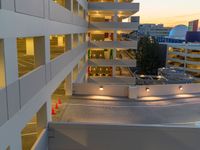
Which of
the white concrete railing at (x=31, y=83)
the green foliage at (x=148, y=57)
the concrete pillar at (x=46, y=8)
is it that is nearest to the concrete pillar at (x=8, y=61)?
the white concrete railing at (x=31, y=83)

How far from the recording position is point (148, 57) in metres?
65.5

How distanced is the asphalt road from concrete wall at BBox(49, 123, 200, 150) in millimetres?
2831

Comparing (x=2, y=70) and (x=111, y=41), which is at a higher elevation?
(x=111, y=41)

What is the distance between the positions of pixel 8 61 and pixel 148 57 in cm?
6131

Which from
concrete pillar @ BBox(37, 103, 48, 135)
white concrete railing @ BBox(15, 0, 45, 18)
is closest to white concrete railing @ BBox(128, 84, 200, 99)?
concrete pillar @ BBox(37, 103, 48, 135)

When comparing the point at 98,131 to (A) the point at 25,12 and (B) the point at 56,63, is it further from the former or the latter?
(A) the point at 25,12

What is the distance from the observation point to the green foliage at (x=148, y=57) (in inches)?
2576

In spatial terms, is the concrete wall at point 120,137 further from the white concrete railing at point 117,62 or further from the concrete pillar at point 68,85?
the white concrete railing at point 117,62

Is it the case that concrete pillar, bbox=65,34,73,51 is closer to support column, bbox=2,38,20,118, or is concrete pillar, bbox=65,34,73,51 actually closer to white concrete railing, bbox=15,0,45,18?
white concrete railing, bbox=15,0,45,18

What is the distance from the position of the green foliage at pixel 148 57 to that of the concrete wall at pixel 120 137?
180 ft

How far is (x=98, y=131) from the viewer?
1130cm

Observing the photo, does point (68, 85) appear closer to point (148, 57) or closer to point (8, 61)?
point (8, 61)

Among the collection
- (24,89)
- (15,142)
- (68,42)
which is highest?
(68,42)

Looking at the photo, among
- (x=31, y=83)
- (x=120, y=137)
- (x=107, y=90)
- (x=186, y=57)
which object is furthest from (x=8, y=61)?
(x=186, y=57)
